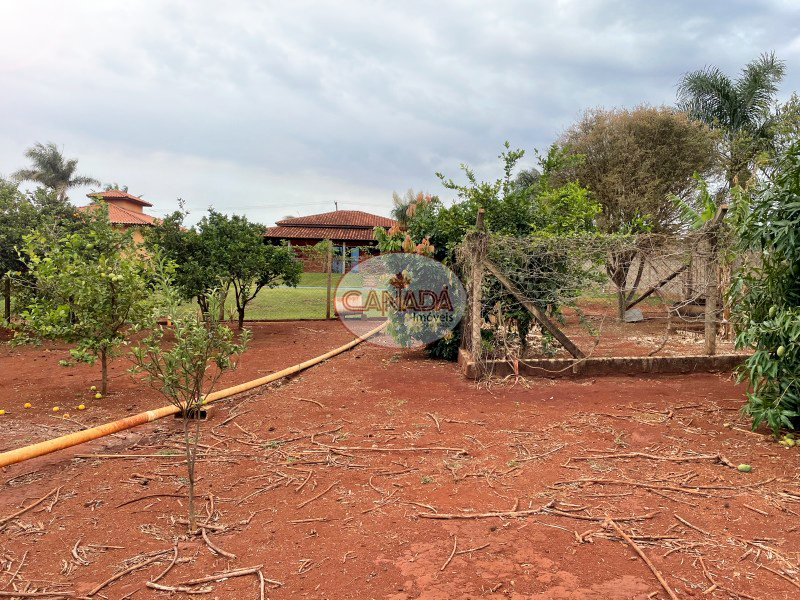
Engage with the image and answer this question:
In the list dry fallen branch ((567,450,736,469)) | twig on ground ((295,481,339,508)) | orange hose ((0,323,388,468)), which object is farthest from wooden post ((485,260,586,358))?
twig on ground ((295,481,339,508))

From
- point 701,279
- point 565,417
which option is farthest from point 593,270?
point 565,417

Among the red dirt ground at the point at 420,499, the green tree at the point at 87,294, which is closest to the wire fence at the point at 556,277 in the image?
the red dirt ground at the point at 420,499

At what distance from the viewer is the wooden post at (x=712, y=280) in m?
7.26

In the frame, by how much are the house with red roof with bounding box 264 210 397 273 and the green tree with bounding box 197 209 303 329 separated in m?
17.1

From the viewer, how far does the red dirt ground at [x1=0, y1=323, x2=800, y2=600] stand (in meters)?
2.62

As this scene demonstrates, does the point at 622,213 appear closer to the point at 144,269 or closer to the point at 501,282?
the point at 501,282

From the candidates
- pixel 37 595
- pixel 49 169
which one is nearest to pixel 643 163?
pixel 37 595

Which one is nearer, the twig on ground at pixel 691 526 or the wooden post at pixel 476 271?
the twig on ground at pixel 691 526

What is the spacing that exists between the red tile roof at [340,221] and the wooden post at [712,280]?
1052 inches

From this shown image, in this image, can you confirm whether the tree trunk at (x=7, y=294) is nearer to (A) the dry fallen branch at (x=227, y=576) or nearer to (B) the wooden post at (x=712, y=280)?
(A) the dry fallen branch at (x=227, y=576)

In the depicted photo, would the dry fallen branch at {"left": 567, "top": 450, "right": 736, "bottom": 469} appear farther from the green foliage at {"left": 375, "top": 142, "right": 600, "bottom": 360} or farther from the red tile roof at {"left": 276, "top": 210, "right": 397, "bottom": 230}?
the red tile roof at {"left": 276, "top": 210, "right": 397, "bottom": 230}

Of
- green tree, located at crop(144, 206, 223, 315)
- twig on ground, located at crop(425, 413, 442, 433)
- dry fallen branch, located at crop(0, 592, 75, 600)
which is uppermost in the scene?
green tree, located at crop(144, 206, 223, 315)

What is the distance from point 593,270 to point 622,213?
920 centimetres

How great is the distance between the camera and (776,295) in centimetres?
466
